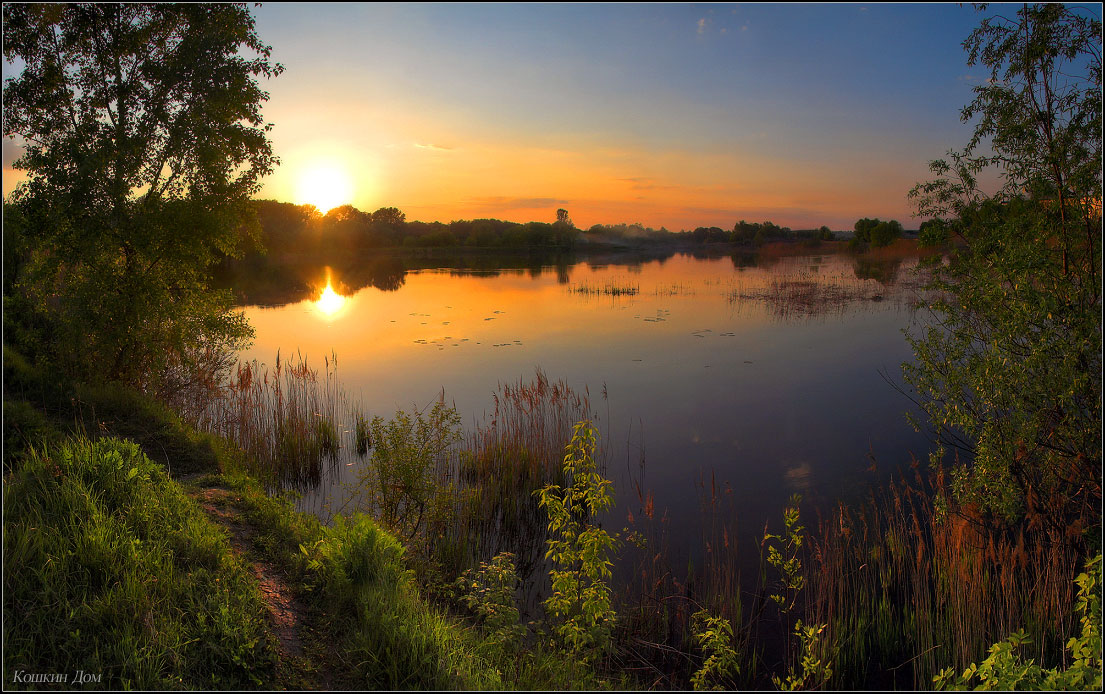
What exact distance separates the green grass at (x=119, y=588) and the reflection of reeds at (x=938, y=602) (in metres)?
5.44

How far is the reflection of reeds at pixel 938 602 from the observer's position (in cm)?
580

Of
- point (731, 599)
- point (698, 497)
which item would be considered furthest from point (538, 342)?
point (731, 599)

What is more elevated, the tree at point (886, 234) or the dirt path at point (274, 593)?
the tree at point (886, 234)

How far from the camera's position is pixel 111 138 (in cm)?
1114

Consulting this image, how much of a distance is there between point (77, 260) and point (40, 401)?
2944mm

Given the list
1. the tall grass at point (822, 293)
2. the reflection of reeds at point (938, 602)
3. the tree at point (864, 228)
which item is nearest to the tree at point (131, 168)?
the reflection of reeds at point (938, 602)

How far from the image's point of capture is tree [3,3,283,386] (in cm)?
1059

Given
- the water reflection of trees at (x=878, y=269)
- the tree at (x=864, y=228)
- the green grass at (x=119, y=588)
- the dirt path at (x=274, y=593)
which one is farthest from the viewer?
the tree at (x=864, y=228)

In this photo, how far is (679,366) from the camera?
1930cm

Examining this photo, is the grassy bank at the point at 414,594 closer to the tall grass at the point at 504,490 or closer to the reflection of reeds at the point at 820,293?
the tall grass at the point at 504,490

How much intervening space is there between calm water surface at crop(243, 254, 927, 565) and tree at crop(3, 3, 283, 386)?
5.29 meters

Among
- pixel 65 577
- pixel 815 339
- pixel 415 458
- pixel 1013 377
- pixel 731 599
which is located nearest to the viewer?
pixel 65 577

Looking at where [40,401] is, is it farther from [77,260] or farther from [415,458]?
[415,458]

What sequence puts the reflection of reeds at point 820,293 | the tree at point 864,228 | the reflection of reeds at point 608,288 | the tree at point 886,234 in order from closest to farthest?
the reflection of reeds at point 820,293
the reflection of reeds at point 608,288
the tree at point 886,234
the tree at point 864,228
